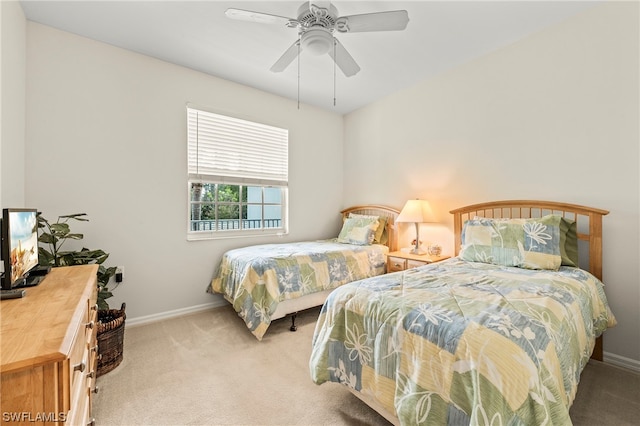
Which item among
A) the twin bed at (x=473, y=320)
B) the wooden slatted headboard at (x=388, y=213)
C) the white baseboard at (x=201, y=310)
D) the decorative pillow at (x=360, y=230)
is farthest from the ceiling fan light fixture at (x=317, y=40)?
the white baseboard at (x=201, y=310)

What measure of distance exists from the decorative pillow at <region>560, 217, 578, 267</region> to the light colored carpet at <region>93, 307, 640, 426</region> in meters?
0.81

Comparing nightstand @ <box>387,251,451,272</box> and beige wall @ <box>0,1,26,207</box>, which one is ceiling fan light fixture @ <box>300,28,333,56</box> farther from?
nightstand @ <box>387,251,451,272</box>

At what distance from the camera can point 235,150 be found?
355cm

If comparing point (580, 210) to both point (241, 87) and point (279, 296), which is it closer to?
point (279, 296)

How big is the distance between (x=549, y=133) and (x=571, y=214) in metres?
0.72

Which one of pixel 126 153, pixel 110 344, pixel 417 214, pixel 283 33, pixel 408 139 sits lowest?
pixel 110 344

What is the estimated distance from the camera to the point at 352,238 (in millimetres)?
3701

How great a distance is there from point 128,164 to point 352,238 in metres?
2.63

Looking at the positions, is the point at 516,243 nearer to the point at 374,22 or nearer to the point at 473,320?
the point at 473,320

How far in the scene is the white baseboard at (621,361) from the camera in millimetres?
2050

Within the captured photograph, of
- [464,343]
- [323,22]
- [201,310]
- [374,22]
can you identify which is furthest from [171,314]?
[374,22]

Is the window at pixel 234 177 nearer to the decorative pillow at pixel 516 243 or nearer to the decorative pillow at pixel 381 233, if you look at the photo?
A: the decorative pillow at pixel 381 233

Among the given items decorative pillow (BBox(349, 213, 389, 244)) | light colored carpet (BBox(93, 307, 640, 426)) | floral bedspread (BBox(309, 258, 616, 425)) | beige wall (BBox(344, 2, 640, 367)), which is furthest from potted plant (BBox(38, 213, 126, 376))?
beige wall (BBox(344, 2, 640, 367))

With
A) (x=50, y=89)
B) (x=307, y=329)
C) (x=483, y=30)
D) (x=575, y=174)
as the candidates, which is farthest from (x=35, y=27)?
(x=575, y=174)
